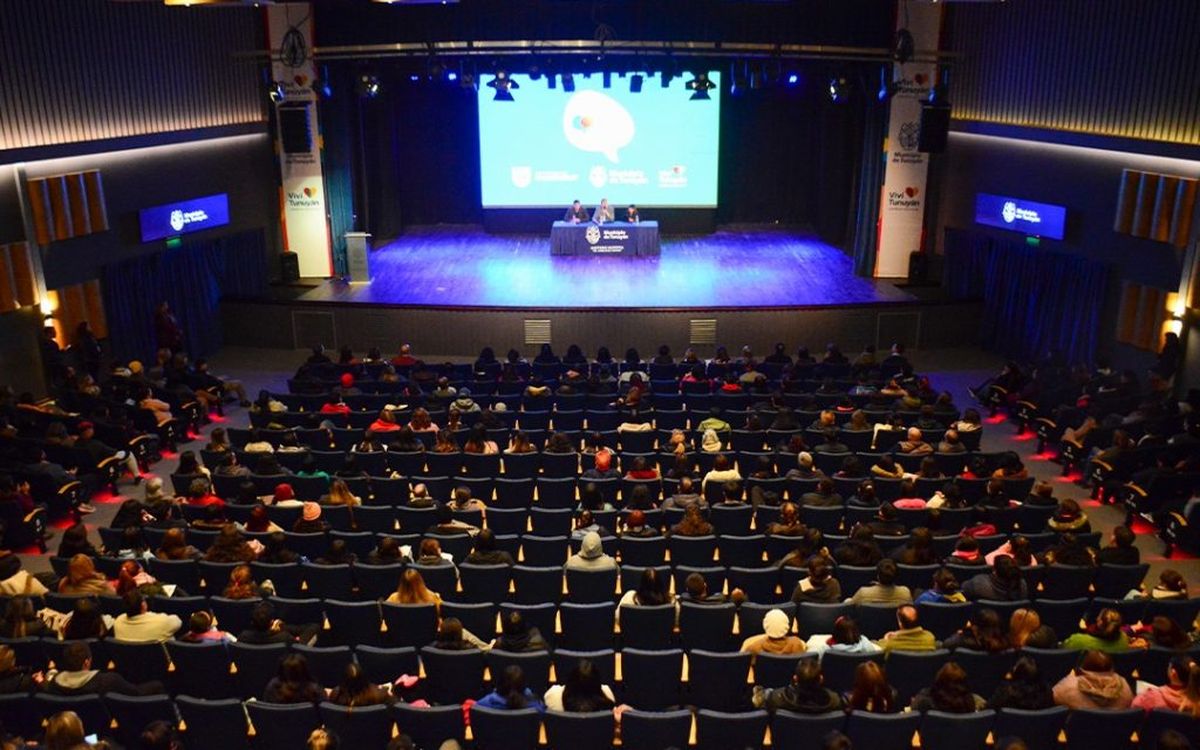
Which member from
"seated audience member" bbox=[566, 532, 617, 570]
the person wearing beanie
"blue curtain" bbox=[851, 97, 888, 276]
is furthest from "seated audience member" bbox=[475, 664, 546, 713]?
"blue curtain" bbox=[851, 97, 888, 276]

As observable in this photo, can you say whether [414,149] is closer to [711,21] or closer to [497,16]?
[497,16]

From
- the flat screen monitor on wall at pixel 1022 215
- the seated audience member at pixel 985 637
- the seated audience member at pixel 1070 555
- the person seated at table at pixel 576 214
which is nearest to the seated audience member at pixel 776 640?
the seated audience member at pixel 985 637

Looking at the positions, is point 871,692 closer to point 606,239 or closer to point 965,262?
point 965,262

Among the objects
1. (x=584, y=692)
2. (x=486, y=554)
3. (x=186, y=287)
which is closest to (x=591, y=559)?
(x=486, y=554)

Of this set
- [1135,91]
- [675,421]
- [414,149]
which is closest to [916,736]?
[675,421]

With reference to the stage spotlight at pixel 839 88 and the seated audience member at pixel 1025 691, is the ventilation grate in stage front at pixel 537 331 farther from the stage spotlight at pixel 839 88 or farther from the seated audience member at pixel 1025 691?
the seated audience member at pixel 1025 691

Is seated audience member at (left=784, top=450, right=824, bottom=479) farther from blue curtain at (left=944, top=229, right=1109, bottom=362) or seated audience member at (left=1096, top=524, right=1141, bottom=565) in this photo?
blue curtain at (left=944, top=229, right=1109, bottom=362)

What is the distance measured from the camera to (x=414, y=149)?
2364 centimetres

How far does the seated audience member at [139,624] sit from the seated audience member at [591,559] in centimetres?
282

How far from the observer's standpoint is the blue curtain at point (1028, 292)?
1503 centimetres

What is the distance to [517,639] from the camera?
20.5 feet

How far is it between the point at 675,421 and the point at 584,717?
20.8 ft

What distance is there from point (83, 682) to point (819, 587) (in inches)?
187

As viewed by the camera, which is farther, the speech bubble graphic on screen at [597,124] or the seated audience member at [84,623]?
the speech bubble graphic on screen at [597,124]
